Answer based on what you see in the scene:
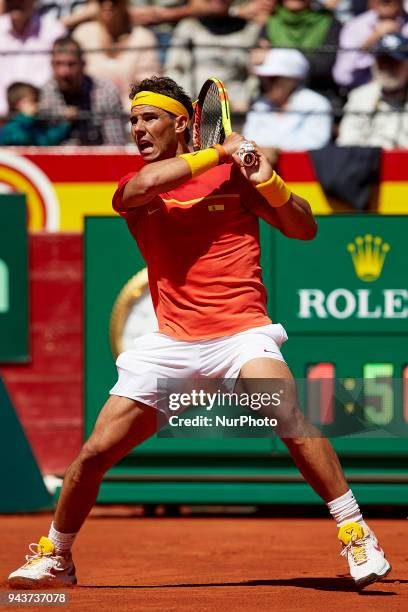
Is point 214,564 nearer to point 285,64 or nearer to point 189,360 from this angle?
point 189,360

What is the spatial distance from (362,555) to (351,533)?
0.09 m

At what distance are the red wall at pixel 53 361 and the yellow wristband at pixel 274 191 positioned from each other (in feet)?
15.4

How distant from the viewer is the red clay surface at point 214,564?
492 centimetres

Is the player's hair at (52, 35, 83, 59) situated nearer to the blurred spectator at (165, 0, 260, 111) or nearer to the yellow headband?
the blurred spectator at (165, 0, 260, 111)

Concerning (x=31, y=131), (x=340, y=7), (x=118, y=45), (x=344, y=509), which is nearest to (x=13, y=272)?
(x=31, y=131)

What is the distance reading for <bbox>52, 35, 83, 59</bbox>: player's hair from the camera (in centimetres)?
1049

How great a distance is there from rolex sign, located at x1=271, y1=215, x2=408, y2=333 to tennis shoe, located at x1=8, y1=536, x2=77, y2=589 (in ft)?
12.8

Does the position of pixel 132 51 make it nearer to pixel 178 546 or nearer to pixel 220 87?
pixel 178 546

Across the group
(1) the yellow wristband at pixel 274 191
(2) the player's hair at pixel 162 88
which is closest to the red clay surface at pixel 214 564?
(1) the yellow wristband at pixel 274 191

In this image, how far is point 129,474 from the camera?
29.7ft

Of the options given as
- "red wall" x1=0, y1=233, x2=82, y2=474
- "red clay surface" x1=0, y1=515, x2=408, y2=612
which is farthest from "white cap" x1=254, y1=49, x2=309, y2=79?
"red clay surface" x1=0, y1=515, x2=408, y2=612

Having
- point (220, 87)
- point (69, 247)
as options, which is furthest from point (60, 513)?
point (69, 247)

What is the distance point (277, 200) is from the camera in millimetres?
5074

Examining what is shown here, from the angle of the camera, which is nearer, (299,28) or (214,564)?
(214,564)
